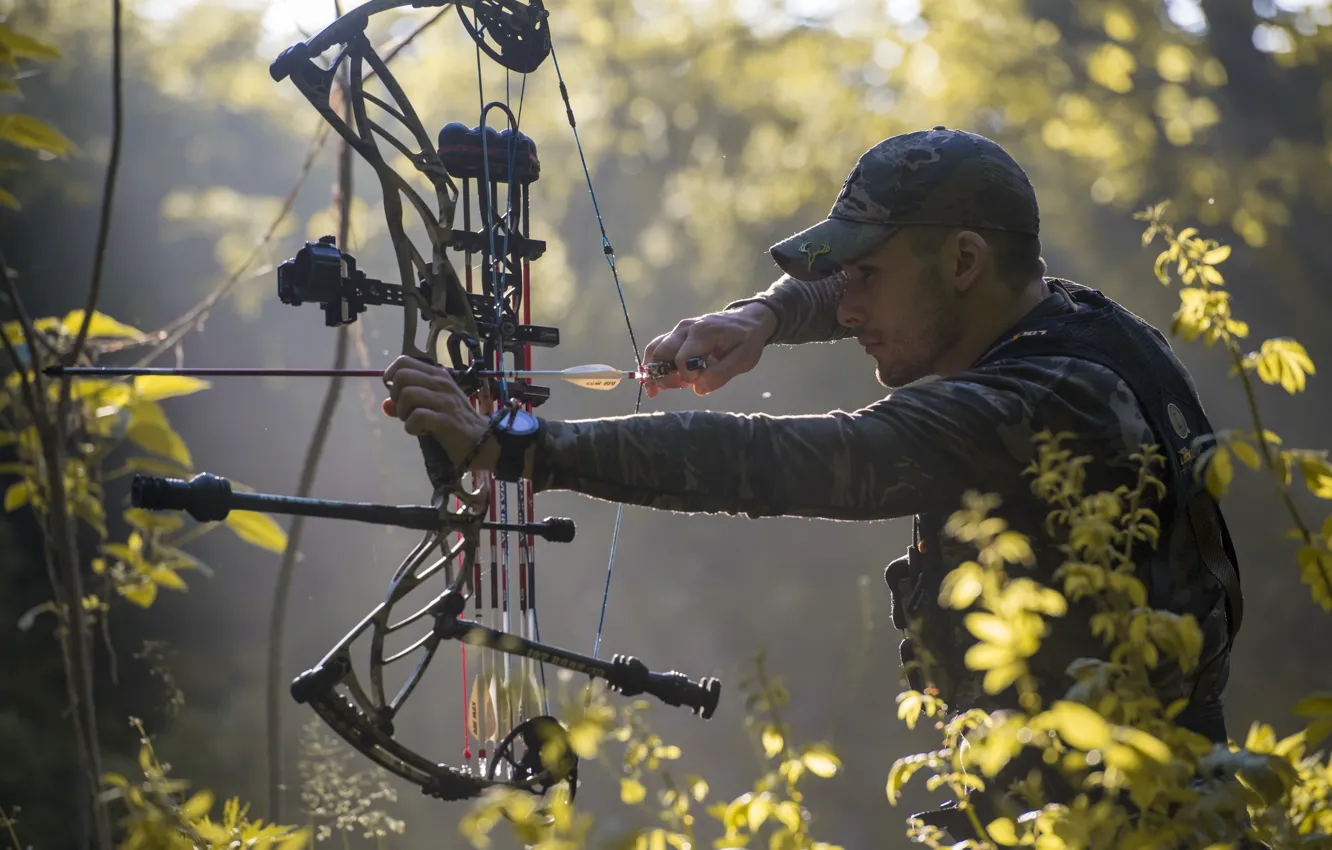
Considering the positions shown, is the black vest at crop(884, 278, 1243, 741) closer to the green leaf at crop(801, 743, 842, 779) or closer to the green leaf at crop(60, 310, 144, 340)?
the green leaf at crop(801, 743, 842, 779)

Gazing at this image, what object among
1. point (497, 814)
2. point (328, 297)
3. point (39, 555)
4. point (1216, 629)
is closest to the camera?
point (497, 814)

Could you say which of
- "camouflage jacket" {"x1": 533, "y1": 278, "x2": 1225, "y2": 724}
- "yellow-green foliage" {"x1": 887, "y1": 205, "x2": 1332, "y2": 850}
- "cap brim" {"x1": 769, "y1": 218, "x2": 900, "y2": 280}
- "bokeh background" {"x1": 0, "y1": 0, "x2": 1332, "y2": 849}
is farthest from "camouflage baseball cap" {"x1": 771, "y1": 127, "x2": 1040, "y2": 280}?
"bokeh background" {"x1": 0, "y1": 0, "x2": 1332, "y2": 849}

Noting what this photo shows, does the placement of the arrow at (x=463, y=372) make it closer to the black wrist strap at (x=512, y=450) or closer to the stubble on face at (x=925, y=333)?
the black wrist strap at (x=512, y=450)

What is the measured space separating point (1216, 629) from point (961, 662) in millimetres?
317

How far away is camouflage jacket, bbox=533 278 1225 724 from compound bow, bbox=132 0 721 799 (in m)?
0.10

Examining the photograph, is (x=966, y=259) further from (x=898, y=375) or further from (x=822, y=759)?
(x=822, y=759)

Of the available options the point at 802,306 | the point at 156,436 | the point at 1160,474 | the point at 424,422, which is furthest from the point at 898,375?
the point at 156,436

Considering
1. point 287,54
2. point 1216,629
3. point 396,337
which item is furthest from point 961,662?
point 396,337

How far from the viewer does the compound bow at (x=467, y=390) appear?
1273 mm

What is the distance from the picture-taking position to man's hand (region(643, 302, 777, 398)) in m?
1.73

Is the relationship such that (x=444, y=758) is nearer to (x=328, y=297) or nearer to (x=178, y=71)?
(x=178, y=71)

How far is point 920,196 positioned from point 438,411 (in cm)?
74

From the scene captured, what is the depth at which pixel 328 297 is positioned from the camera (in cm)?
142

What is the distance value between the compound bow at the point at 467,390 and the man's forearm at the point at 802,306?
477 millimetres
